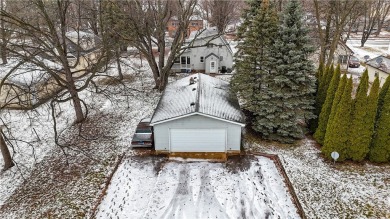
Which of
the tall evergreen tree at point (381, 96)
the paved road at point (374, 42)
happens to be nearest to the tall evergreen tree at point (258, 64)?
the tall evergreen tree at point (381, 96)

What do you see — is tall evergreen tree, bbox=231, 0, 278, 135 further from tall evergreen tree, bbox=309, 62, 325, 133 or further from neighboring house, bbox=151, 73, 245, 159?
tall evergreen tree, bbox=309, 62, 325, 133

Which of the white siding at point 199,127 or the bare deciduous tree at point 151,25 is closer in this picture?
the white siding at point 199,127

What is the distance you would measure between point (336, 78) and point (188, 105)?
791cm

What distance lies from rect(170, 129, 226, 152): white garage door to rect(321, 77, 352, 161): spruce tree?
531 cm

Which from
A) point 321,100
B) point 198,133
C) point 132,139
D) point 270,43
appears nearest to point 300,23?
point 270,43

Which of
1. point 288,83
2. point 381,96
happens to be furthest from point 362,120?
point 288,83

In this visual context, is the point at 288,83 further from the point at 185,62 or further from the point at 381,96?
the point at 185,62

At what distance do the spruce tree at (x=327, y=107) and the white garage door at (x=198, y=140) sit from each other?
18.2 ft

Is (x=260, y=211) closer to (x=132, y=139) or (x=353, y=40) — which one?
(x=132, y=139)

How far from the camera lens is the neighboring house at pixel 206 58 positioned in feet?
98.1

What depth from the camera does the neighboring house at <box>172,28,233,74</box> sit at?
98.1 ft

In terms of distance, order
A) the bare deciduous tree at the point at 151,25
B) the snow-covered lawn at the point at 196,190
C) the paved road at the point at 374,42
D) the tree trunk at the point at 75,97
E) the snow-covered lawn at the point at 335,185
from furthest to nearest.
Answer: the paved road at the point at 374,42 → the bare deciduous tree at the point at 151,25 → the tree trunk at the point at 75,97 → the snow-covered lawn at the point at 196,190 → the snow-covered lawn at the point at 335,185

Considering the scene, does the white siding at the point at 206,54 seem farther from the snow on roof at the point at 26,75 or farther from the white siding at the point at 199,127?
the white siding at the point at 199,127

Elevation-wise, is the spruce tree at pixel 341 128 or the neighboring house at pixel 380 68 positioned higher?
the neighboring house at pixel 380 68
